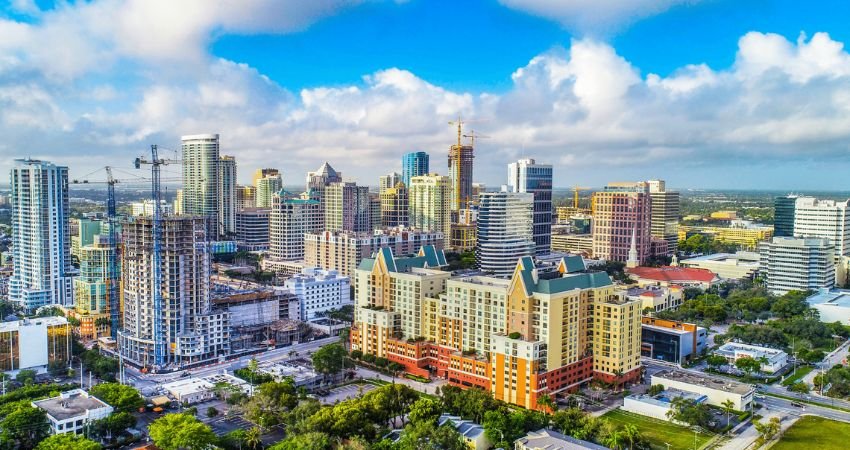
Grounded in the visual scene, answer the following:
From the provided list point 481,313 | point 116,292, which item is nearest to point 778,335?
point 481,313

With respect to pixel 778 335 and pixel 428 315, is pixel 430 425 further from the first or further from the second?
pixel 778 335

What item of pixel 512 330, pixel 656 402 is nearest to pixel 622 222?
pixel 512 330

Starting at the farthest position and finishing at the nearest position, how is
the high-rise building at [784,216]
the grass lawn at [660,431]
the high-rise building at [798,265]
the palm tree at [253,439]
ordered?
the high-rise building at [784,216] < the high-rise building at [798,265] < the grass lawn at [660,431] < the palm tree at [253,439]

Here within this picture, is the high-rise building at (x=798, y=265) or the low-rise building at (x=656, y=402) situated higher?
the high-rise building at (x=798, y=265)

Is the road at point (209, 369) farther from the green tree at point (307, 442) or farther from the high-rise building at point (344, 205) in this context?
the high-rise building at point (344, 205)

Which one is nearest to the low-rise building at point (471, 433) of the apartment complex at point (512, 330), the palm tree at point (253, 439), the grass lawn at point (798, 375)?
the apartment complex at point (512, 330)

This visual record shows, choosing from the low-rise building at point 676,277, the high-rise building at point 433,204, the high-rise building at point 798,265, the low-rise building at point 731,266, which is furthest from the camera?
the high-rise building at point 433,204

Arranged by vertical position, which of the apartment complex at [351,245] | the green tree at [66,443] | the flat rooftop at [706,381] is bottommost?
the flat rooftop at [706,381]
